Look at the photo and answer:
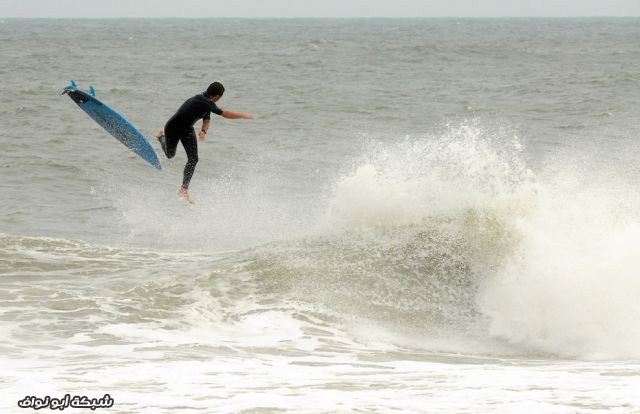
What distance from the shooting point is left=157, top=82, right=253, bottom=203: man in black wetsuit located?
34.0 feet

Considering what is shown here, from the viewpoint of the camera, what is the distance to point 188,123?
10.7 meters

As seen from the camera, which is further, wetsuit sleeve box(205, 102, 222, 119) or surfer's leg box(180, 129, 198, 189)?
surfer's leg box(180, 129, 198, 189)

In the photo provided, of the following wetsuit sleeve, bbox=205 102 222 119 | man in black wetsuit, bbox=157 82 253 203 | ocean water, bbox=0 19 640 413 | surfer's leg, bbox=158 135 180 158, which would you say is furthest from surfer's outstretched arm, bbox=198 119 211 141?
ocean water, bbox=0 19 640 413

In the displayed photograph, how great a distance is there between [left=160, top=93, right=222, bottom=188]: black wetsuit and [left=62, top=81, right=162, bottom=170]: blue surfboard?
86cm

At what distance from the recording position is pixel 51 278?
10320 mm

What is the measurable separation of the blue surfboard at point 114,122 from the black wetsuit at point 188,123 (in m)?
0.86

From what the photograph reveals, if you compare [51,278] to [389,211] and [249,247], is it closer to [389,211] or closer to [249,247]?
[249,247]

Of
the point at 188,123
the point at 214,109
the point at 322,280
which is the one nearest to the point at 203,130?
the point at 214,109

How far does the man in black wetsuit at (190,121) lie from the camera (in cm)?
1038

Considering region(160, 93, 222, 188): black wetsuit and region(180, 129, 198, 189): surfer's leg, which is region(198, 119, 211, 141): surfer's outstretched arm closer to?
region(160, 93, 222, 188): black wetsuit

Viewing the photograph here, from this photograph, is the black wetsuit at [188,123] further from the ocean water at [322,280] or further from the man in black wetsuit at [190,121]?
the ocean water at [322,280]

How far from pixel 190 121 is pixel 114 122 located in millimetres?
1796

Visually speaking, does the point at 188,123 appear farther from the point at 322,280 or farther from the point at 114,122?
the point at 322,280

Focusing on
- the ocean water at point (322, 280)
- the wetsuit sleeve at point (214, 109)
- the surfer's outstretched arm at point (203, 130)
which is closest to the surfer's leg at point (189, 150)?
the surfer's outstretched arm at point (203, 130)
